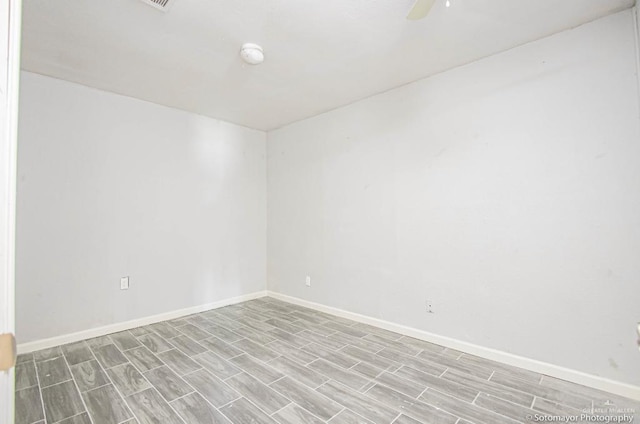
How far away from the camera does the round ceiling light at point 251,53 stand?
225 centimetres

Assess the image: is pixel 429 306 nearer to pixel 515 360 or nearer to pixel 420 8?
pixel 515 360

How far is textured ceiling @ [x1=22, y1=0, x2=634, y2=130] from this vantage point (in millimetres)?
1873

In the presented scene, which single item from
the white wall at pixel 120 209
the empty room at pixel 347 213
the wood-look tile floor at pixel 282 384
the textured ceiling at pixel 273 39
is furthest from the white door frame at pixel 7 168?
the white wall at pixel 120 209

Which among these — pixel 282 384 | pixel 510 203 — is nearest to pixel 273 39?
pixel 510 203

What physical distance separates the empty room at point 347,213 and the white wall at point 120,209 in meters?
0.02

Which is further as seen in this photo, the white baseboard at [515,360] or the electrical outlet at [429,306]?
the electrical outlet at [429,306]

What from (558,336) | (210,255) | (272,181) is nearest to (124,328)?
(210,255)

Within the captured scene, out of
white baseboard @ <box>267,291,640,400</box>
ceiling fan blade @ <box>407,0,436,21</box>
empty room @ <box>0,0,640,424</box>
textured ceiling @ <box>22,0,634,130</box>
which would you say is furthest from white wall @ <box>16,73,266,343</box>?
ceiling fan blade @ <box>407,0,436,21</box>

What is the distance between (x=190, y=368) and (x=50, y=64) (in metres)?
2.78

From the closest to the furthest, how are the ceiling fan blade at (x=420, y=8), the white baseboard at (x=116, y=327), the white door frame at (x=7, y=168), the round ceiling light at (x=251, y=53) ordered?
the white door frame at (x=7, y=168)
the ceiling fan blade at (x=420, y=8)
the round ceiling light at (x=251, y=53)
the white baseboard at (x=116, y=327)

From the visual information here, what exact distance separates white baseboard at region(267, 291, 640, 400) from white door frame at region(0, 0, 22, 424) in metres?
2.76

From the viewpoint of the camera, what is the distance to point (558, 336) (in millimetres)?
2100

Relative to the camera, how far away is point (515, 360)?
2.26 metres

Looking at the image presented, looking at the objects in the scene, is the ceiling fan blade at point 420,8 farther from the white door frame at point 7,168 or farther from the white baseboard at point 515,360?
the white baseboard at point 515,360
